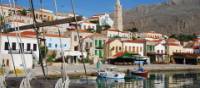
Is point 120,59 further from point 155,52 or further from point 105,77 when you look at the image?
point 105,77

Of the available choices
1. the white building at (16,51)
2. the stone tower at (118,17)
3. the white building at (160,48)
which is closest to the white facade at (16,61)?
the white building at (16,51)

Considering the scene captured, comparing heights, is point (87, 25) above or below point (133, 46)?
above

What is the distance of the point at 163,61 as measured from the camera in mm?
104125

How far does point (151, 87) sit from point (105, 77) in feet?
39.0

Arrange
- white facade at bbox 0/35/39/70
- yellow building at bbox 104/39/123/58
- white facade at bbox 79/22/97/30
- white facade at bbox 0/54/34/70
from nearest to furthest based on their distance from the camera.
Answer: white facade at bbox 0/54/34/70, white facade at bbox 0/35/39/70, yellow building at bbox 104/39/123/58, white facade at bbox 79/22/97/30

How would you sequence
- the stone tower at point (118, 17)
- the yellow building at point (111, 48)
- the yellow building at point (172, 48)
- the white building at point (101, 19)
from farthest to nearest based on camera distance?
the stone tower at point (118, 17) < the white building at point (101, 19) < the yellow building at point (172, 48) < the yellow building at point (111, 48)

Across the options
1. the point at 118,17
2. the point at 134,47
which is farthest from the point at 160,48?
the point at 118,17

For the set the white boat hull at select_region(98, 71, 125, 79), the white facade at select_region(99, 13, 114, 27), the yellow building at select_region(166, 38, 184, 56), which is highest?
the white facade at select_region(99, 13, 114, 27)

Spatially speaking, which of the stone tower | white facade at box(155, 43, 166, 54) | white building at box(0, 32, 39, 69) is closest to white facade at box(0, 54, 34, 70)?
white building at box(0, 32, 39, 69)

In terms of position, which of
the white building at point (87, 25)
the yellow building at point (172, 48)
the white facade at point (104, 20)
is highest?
the white facade at point (104, 20)

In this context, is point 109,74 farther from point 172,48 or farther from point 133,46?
point 172,48

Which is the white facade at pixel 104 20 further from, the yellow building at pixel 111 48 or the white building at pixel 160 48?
the yellow building at pixel 111 48

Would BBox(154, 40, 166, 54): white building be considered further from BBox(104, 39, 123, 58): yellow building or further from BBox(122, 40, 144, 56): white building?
BBox(104, 39, 123, 58): yellow building

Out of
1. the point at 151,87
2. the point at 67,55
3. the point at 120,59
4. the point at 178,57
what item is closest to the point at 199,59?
the point at 178,57
